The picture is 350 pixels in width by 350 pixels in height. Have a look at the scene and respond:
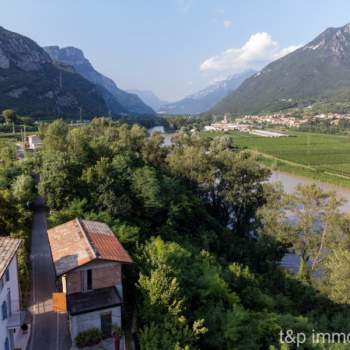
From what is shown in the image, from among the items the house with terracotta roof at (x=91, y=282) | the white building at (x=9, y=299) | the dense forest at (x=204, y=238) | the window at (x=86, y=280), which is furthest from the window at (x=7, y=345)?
the dense forest at (x=204, y=238)

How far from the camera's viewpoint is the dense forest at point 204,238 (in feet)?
45.7

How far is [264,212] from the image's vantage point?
1095 inches

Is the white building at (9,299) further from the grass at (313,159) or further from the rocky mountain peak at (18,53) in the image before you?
the rocky mountain peak at (18,53)

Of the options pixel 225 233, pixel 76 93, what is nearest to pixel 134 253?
pixel 225 233

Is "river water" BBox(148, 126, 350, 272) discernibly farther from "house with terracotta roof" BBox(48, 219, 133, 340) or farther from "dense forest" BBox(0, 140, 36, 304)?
"dense forest" BBox(0, 140, 36, 304)

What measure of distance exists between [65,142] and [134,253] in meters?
23.8

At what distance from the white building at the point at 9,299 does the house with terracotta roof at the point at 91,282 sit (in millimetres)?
1806

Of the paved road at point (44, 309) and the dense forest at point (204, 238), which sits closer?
the dense forest at point (204, 238)

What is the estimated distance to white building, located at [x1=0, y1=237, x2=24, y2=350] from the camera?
1280 cm

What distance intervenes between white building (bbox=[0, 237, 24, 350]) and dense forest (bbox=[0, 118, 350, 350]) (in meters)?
4.69

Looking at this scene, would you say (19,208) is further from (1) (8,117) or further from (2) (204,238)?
(1) (8,117)

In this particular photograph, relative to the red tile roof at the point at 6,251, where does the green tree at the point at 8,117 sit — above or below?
above

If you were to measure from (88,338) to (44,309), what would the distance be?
388 centimetres

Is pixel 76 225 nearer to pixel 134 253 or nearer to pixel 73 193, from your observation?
pixel 134 253
